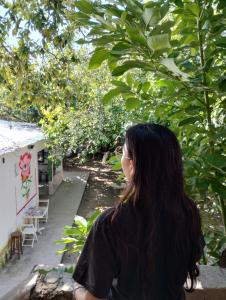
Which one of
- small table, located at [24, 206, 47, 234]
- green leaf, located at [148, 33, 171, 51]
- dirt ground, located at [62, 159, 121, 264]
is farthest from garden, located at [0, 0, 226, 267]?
→ small table, located at [24, 206, 47, 234]

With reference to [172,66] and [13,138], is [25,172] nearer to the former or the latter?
[13,138]

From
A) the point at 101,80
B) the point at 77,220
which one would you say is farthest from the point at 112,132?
the point at 77,220

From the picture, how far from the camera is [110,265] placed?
4.00 feet

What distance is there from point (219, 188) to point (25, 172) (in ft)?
28.8

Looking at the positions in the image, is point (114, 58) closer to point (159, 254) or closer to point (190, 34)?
point (190, 34)

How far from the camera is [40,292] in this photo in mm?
2049

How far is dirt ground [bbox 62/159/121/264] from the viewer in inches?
460

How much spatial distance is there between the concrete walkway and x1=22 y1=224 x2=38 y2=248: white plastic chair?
0.56ft

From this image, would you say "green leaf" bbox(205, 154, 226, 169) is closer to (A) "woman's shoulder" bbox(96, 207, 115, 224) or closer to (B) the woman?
(B) the woman

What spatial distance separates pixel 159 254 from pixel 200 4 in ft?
3.72

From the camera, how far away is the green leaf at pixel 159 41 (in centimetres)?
115

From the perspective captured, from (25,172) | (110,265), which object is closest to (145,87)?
(110,265)

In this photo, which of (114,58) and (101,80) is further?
(101,80)

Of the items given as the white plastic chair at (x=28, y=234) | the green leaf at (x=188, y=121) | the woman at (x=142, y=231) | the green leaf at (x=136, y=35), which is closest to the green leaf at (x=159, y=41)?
the green leaf at (x=136, y=35)
